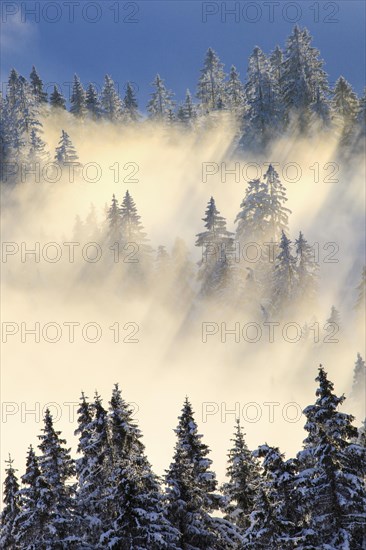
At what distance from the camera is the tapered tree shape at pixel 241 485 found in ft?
76.3

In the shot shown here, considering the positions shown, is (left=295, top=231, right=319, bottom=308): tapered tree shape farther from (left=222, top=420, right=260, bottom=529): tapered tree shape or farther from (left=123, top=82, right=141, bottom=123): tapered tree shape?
(left=123, top=82, right=141, bottom=123): tapered tree shape

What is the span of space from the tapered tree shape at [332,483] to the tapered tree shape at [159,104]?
390 feet

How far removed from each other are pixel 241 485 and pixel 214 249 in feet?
187

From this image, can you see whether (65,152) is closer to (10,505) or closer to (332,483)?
(10,505)

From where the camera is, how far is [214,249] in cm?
7912

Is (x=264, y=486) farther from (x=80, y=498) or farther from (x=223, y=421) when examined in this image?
(x=223, y=421)

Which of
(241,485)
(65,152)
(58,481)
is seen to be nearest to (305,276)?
(241,485)

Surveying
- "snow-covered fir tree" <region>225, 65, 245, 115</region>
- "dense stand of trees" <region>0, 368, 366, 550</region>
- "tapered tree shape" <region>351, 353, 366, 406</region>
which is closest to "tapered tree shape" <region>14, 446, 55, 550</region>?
"dense stand of trees" <region>0, 368, 366, 550</region>

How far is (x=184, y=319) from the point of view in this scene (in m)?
91.1

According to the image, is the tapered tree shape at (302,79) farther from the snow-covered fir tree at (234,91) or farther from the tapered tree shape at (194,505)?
the tapered tree shape at (194,505)

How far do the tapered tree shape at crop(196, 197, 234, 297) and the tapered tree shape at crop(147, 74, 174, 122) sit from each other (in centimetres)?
5722

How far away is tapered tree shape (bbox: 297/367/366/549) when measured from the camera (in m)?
16.6

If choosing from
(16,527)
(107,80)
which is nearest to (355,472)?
(16,527)

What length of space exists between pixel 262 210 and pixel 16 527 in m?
67.6
